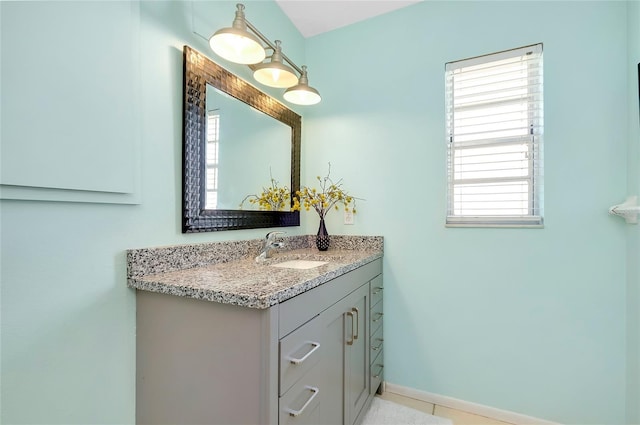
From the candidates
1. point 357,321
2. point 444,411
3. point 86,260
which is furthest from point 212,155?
point 444,411

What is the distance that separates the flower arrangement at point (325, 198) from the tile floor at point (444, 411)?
1.26 m

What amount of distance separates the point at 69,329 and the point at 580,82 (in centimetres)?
251

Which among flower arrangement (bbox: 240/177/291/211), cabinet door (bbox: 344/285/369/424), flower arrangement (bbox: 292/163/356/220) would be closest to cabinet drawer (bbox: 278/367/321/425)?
cabinet door (bbox: 344/285/369/424)

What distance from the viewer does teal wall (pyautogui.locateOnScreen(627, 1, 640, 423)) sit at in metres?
1.32

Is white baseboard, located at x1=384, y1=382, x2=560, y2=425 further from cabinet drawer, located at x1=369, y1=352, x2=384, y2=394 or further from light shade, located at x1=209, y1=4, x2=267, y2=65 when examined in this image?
light shade, located at x1=209, y1=4, x2=267, y2=65

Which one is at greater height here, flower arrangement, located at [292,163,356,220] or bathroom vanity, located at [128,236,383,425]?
flower arrangement, located at [292,163,356,220]

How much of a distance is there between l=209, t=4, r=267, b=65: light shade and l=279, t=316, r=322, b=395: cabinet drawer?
1193 mm

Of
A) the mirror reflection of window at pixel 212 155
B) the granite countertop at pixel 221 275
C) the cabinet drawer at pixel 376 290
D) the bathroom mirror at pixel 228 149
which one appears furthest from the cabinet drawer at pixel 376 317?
the mirror reflection of window at pixel 212 155

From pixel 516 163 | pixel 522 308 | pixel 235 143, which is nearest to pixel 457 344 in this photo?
pixel 522 308

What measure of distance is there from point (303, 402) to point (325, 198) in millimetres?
1328

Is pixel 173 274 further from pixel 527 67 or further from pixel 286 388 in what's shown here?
pixel 527 67

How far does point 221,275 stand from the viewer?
1124mm

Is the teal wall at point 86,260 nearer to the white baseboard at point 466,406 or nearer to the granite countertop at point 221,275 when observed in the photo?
the granite countertop at point 221,275

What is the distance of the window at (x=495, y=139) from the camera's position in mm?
1648
